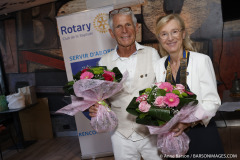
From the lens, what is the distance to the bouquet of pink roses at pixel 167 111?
4.11 ft

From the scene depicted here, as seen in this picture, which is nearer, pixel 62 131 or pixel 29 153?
pixel 29 153

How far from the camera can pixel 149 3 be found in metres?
3.95

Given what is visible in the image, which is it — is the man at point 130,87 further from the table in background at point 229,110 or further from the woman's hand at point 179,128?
the table in background at point 229,110

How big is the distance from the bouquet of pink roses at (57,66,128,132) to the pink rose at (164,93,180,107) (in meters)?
0.46

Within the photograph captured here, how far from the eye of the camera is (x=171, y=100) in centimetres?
124

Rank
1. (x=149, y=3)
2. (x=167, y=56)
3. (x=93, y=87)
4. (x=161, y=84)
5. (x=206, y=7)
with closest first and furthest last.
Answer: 1. (x=161, y=84)
2. (x=93, y=87)
3. (x=167, y=56)
4. (x=206, y=7)
5. (x=149, y=3)

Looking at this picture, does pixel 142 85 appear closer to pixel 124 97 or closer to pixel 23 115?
pixel 124 97

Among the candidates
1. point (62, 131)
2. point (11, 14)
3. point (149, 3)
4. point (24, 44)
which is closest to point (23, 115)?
point (62, 131)

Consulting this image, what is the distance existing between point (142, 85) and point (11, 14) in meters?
4.40

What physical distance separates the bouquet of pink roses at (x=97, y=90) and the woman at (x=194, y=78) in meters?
0.41

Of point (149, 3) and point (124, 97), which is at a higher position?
point (149, 3)

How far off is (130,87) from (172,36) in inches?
23.3

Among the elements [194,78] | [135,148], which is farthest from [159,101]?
[135,148]

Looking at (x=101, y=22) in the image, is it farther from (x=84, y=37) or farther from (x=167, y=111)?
(x=167, y=111)
